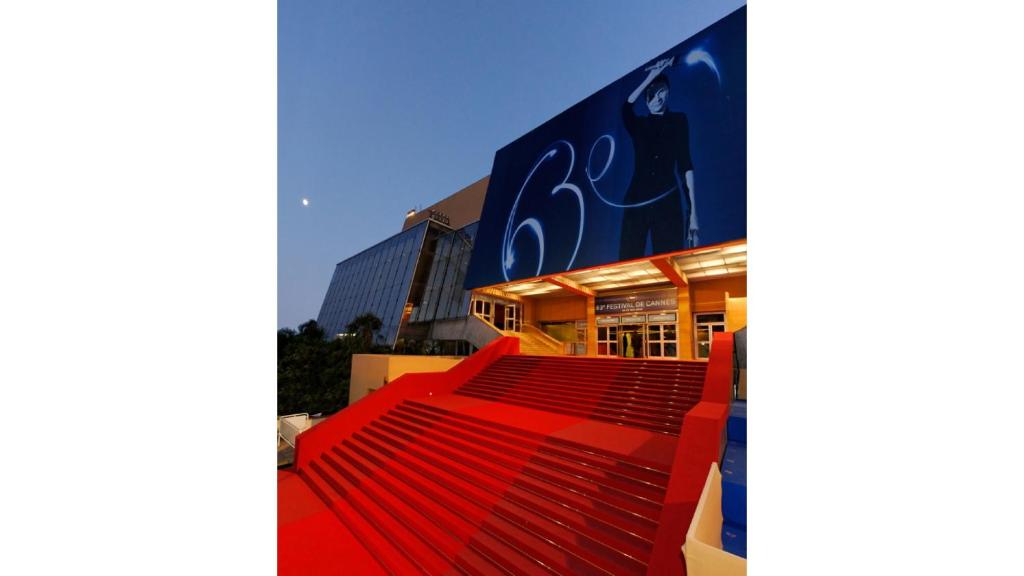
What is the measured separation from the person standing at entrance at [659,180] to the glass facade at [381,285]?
1800 centimetres

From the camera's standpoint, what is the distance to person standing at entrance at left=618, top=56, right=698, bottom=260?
11773 millimetres

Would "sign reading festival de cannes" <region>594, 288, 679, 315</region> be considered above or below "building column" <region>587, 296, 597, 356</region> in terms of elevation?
above

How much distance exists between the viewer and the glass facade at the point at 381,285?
88.4 ft

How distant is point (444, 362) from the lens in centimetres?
1448

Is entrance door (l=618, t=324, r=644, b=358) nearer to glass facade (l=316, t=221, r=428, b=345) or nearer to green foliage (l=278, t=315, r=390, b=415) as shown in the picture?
green foliage (l=278, t=315, r=390, b=415)

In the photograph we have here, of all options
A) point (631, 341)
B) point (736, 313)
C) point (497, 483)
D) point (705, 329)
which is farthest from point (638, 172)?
point (497, 483)

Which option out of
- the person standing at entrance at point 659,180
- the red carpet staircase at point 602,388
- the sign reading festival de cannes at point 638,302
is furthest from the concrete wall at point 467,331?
the person standing at entrance at point 659,180

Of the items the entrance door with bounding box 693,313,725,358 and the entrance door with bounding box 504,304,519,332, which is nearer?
the entrance door with bounding box 693,313,725,358

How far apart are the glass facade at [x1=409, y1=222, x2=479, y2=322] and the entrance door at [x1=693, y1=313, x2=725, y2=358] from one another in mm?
12294

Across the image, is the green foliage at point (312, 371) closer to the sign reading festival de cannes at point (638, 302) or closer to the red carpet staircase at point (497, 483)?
the red carpet staircase at point (497, 483)

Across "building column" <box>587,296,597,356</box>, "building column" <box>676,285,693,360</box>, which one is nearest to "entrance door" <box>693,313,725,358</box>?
"building column" <box>676,285,693,360</box>
